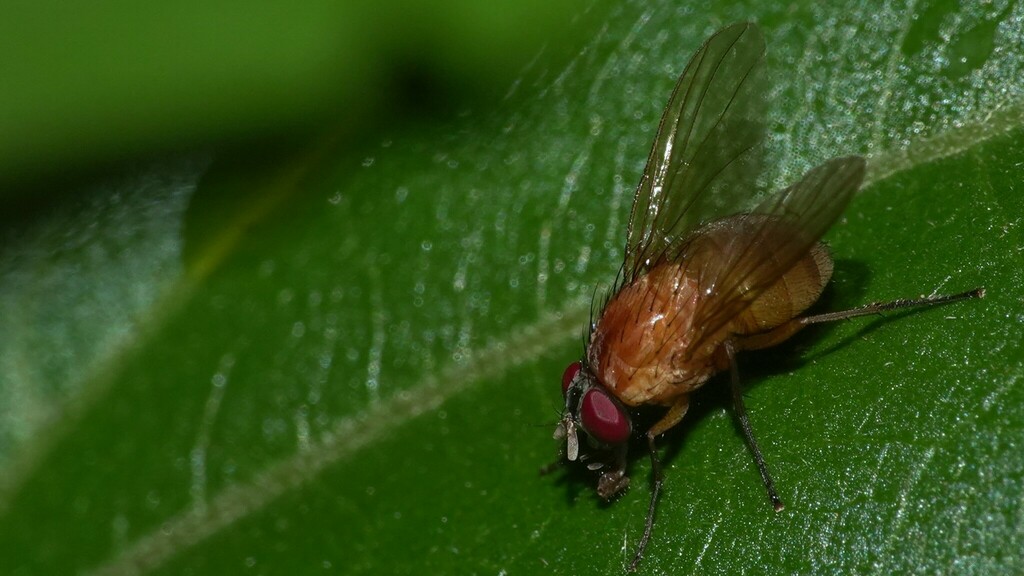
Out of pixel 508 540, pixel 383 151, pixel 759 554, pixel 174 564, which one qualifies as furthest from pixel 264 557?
pixel 759 554

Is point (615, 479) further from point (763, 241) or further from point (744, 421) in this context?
point (763, 241)

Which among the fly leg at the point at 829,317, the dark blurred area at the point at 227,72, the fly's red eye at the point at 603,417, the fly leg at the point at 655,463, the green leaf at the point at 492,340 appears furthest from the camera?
the fly's red eye at the point at 603,417

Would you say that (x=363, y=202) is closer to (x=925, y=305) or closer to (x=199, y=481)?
(x=199, y=481)

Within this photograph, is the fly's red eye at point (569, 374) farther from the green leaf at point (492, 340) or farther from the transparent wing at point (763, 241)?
the transparent wing at point (763, 241)

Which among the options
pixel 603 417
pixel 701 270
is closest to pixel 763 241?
pixel 701 270

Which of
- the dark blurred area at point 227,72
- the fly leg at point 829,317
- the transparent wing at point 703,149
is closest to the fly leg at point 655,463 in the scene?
the fly leg at point 829,317

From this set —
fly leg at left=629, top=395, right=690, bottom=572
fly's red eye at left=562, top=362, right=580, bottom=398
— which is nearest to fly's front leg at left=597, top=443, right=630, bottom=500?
fly leg at left=629, top=395, right=690, bottom=572

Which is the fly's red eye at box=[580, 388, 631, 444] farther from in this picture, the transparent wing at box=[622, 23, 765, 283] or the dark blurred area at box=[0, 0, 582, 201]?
the dark blurred area at box=[0, 0, 582, 201]
